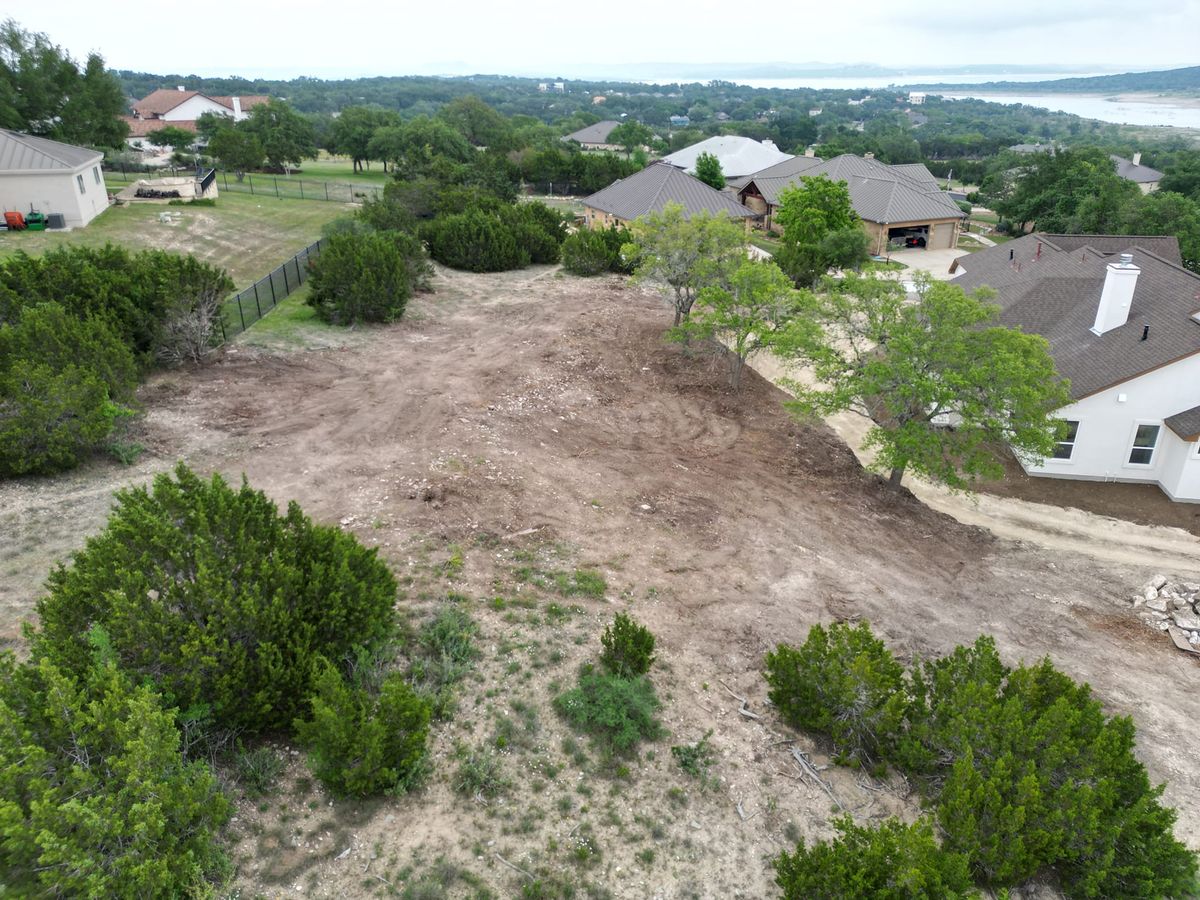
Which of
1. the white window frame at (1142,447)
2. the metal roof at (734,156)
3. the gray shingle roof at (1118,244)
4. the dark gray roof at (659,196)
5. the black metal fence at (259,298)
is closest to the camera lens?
the white window frame at (1142,447)

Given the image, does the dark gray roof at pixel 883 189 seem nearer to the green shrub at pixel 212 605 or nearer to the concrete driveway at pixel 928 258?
the concrete driveway at pixel 928 258

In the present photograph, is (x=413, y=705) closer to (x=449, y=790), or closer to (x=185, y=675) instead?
(x=449, y=790)

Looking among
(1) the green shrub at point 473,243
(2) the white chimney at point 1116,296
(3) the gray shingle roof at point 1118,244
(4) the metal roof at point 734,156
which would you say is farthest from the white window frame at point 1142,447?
(4) the metal roof at point 734,156

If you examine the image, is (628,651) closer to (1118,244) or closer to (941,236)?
(1118,244)

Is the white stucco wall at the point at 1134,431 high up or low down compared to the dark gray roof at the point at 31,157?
down

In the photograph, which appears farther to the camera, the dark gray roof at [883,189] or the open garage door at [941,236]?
the open garage door at [941,236]

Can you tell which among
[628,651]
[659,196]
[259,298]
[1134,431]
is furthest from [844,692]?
[659,196]

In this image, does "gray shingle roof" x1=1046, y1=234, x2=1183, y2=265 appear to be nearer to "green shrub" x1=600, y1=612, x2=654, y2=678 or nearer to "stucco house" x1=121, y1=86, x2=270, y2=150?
"green shrub" x1=600, y1=612, x2=654, y2=678
